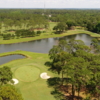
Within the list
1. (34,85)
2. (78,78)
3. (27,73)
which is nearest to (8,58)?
(27,73)

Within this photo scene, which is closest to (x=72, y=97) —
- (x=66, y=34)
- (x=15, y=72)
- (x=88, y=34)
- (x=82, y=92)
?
(x=82, y=92)

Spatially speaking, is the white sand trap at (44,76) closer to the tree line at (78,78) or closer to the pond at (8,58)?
the tree line at (78,78)

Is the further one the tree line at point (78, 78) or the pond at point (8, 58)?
the pond at point (8, 58)

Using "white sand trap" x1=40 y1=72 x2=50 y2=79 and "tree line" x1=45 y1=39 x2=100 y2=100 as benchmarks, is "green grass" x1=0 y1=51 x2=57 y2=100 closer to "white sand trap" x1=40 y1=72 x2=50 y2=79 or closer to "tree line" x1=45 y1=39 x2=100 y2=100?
"white sand trap" x1=40 y1=72 x2=50 y2=79

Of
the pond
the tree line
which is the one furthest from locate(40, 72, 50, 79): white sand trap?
the pond

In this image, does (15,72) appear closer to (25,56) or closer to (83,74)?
(25,56)

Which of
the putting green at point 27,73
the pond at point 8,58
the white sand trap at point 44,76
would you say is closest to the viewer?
the putting green at point 27,73

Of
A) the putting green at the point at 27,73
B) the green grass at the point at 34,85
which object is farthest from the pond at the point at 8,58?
the putting green at the point at 27,73

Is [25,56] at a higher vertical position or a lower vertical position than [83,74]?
lower

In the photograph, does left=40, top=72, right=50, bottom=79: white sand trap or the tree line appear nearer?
the tree line
